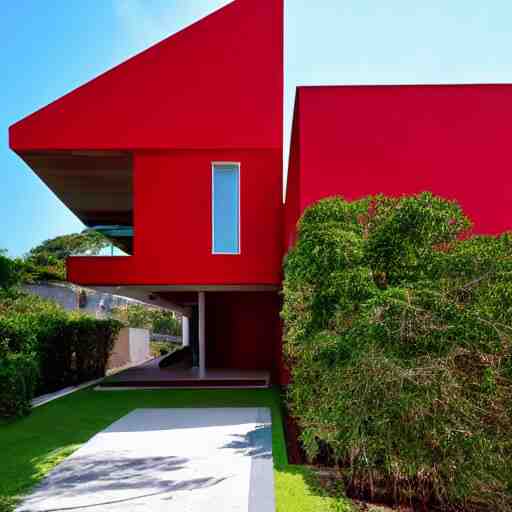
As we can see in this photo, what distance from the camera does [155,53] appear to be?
11461 millimetres

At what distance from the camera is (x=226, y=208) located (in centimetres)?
1149

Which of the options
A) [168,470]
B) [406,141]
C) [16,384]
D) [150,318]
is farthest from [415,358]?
[150,318]

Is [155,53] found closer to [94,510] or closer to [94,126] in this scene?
[94,126]

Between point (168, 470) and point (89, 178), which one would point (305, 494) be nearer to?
point (168, 470)

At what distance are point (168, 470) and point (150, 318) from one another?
95.7 ft

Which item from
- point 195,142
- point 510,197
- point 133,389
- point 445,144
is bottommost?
point 133,389

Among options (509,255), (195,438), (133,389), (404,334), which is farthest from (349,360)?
(133,389)

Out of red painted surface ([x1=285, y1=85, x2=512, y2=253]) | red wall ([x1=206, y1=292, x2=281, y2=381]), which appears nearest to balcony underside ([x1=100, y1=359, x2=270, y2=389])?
red wall ([x1=206, y1=292, x2=281, y2=381])

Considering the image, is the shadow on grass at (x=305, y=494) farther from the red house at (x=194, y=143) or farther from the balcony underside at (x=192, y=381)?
the balcony underside at (x=192, y=381)

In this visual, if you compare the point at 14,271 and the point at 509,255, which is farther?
the point at 14,271

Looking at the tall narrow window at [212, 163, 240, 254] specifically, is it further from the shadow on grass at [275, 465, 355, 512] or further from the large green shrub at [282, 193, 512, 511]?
the shadow on grass at [275, 465, 355, 512]

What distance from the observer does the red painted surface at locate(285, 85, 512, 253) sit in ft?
26.7

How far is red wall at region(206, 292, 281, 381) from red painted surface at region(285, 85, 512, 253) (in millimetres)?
8258

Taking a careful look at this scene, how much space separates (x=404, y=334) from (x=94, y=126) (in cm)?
909
